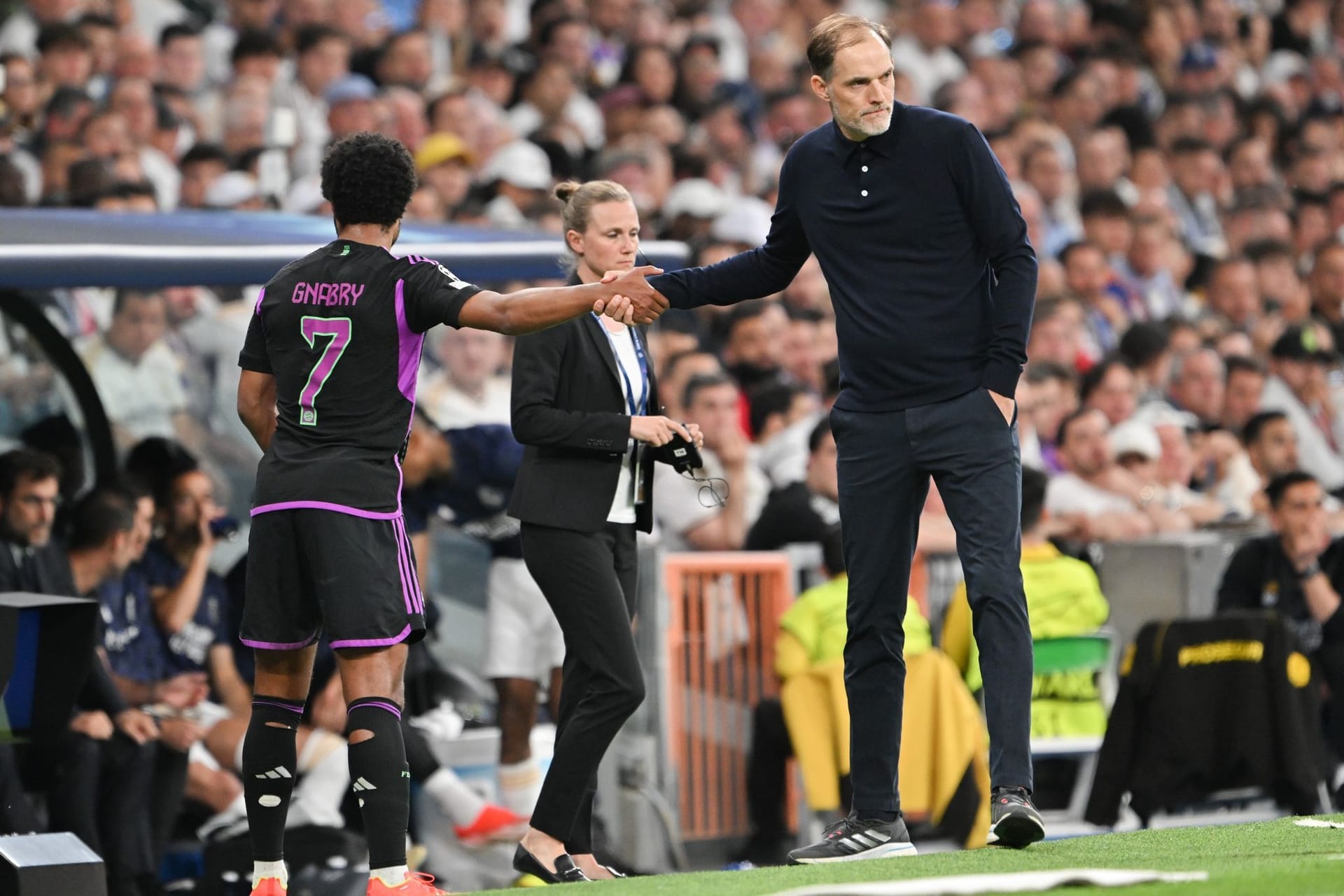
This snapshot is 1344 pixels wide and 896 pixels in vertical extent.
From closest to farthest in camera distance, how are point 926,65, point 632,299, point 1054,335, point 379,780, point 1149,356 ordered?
point 379,780, point 632,299, point 1054,335, point 1149,356, point 926,65

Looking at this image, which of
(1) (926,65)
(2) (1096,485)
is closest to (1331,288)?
(1) (926,65)

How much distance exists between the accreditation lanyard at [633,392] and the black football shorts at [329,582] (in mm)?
1082

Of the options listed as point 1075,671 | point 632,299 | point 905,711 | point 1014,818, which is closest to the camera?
point 1014,818

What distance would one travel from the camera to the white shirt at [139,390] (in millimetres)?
8883

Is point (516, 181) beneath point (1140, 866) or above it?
above

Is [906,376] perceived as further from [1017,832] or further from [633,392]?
[1017,832]

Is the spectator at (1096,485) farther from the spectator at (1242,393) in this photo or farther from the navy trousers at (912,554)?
the navy trousers at (912,554)

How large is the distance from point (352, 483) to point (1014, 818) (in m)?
1.84

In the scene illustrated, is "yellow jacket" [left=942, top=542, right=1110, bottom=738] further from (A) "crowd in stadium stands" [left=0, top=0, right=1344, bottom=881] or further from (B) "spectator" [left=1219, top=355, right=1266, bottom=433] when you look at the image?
(B) "spectator" [left=1219, top=355, right=1266, bottom=433]

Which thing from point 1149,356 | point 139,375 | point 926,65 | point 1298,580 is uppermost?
point 926,65

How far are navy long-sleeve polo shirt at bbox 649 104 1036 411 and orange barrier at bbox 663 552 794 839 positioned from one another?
280cm

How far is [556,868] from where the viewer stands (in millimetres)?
5973

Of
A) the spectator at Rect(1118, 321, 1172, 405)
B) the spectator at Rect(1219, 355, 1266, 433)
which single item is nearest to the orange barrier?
the spectator at Rect(1118, 321, 1172, 405)

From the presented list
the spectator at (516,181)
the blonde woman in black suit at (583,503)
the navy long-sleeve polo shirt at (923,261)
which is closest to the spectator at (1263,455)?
the spectator at (516,181)
